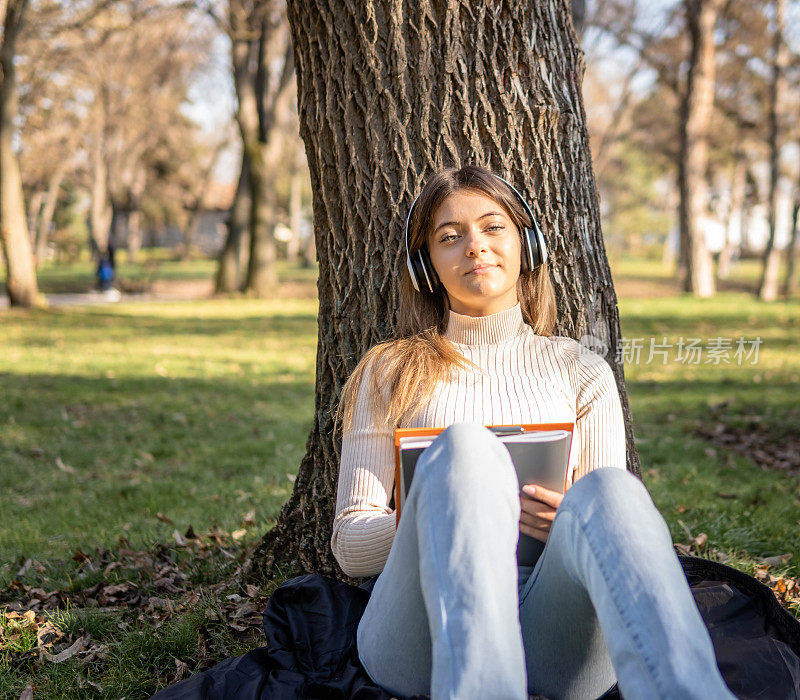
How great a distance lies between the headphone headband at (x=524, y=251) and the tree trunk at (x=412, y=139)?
0.27 m

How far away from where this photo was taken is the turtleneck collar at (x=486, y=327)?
108 inches

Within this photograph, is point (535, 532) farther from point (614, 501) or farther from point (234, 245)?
point (234, 245)

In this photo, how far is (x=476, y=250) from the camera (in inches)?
104

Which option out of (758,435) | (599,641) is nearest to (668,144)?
(758,435)

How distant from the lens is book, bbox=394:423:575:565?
2336mm

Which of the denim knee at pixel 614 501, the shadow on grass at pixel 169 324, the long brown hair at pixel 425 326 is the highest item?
the long brown hair at pixel 425 326

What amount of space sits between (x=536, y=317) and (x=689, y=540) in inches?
68.3

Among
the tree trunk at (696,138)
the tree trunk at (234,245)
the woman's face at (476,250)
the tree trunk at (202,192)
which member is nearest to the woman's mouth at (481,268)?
the woman's face at (476,250)

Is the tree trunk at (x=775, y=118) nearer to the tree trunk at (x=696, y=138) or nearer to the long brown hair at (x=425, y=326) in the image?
the tree trunk at (x=696, y=138)

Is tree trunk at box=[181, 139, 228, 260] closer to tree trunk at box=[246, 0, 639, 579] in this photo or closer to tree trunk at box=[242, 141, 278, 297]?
tree trunk at box=[242, 141, 278, 297]

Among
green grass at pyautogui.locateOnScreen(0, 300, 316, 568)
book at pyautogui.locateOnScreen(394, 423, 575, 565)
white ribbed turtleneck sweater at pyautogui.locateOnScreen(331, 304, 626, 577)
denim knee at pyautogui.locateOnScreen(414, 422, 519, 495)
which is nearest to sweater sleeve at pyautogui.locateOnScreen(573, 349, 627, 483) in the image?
white ribbed turtleneck sweater at pyautogui.locateOnScreen(331, 304, 626, 577)

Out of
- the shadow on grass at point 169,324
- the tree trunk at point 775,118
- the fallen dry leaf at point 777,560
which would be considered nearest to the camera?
the fallen dry leaf at point 777,560

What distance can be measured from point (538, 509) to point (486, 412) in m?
0.37

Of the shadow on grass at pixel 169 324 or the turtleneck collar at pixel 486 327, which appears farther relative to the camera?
the shadow on grass at pixel 169 324
